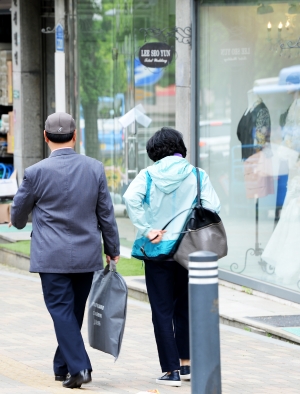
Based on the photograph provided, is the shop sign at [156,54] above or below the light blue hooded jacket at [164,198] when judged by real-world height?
above

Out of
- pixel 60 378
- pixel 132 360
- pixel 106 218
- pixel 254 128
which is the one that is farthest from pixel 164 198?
pixel 254 128

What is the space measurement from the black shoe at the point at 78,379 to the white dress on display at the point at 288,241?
3.65 m

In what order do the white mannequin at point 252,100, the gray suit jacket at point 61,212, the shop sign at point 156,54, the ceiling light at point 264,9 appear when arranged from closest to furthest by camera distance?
1. the gray suit jacket at point 61,212
2. the ceiling light at point 264,9
3. the white mannequin at point 252,100
4. the shop sign at point 156,54

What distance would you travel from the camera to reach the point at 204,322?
16.0 feet

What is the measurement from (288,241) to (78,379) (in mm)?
3910

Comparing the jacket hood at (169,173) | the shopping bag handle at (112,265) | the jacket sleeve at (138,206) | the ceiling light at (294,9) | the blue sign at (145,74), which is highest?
the ceiling light at (294,9)

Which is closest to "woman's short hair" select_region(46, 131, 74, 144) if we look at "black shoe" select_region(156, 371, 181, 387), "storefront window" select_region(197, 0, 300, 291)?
"black shoe" select_region(156, 371, 181, 387)

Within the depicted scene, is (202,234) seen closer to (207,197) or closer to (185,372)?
(207,197)

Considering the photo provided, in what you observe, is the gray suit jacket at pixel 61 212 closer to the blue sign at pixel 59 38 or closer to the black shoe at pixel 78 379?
the black shoe at pixel 78 379

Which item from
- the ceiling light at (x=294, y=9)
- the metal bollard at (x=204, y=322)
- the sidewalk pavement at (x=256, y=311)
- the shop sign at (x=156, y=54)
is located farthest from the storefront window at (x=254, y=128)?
the metal bollard at (x=204, y=322)

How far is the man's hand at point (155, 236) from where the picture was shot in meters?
6.10

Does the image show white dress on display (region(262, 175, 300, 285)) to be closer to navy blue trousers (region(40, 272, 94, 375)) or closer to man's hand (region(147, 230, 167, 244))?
man's hand (region(147, 230, 167, 244))

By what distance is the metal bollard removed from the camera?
15.9 ft

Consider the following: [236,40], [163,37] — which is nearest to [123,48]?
[163,37]
